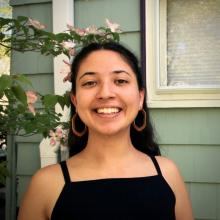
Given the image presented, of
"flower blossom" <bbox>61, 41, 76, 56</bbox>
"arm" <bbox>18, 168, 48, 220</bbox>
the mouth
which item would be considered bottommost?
"arm" <bbox>18, 168, 48, 220</bbox>

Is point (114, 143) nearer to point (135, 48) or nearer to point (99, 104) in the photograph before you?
point (99, 104)

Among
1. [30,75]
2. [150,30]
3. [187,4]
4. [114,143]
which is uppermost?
[187,4]

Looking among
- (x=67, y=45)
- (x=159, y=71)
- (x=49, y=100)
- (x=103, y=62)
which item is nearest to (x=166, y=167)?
(x=103, y=62)

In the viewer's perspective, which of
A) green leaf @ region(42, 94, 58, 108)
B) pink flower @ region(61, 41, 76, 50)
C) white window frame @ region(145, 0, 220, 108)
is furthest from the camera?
white window frame @ region(145, 0, 220, 108)

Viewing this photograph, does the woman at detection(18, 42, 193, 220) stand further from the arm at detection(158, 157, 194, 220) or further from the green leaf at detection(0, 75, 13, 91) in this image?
the green leaf at detection(0, 75, 13, 91)

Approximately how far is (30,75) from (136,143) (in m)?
1.52

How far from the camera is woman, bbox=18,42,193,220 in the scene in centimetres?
147

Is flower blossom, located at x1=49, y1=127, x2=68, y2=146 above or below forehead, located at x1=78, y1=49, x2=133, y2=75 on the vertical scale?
below

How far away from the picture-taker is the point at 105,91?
1448 millimetres

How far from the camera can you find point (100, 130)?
1.48 m

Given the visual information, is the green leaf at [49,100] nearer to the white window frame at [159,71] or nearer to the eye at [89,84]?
the eye at [89,84]

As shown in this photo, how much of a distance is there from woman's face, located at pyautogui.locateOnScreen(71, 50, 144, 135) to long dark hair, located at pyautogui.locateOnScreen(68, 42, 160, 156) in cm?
7

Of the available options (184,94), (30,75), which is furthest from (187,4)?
(30,75)

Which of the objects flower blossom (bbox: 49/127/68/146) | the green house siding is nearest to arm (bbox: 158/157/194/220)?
flower blossom (bbox: 49/127/68/146)
